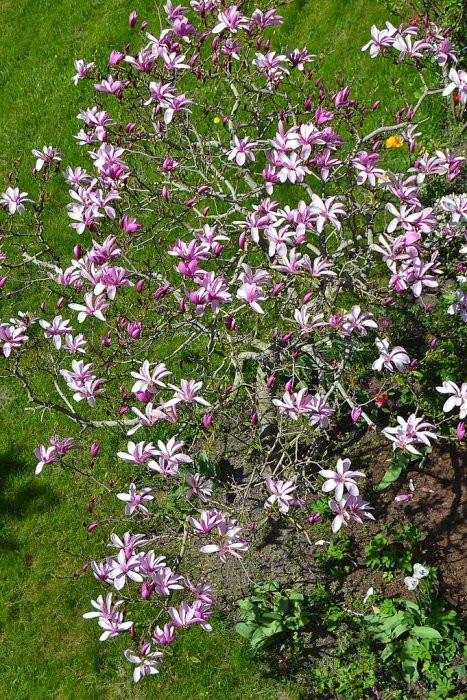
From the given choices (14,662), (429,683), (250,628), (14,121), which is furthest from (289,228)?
(14,121)

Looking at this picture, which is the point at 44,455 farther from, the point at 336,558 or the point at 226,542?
the point at 336,558

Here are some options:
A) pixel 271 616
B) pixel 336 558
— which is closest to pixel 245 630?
pixel 271 616

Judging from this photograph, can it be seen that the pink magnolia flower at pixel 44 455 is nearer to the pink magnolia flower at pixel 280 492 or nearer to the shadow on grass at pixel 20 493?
the pink magnolia flower at pixel 280 492

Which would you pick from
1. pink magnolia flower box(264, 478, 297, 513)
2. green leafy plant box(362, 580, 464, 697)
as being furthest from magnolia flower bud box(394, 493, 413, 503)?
pink magnolia flower box(264, 478, 297, 513)

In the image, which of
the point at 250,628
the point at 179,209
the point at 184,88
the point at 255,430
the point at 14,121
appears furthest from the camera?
the point at 14,121

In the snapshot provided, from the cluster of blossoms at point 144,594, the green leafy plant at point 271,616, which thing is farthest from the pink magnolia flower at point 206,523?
the green leafy plant at point 271,616

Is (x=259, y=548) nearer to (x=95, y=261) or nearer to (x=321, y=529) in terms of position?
(x=321, y=529)
